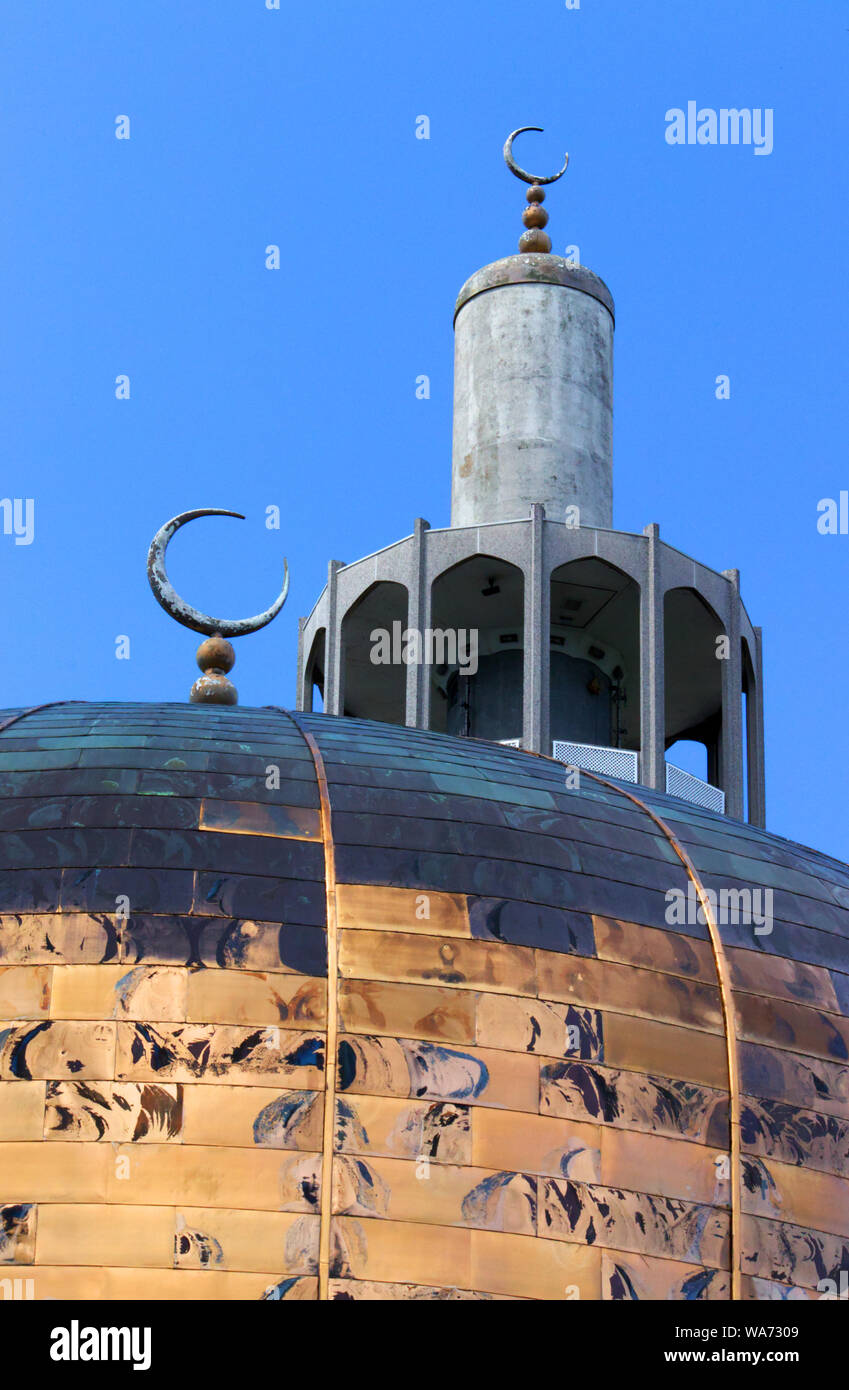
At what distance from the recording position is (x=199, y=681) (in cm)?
3175

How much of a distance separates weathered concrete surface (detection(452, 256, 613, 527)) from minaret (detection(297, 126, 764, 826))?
0.12 ft

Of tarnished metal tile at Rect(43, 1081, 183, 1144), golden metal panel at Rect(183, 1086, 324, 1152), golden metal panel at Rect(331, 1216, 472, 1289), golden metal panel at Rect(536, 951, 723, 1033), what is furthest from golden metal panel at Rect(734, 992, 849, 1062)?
tarnished metal tile at Rect(43, 1081, 183, 1144)

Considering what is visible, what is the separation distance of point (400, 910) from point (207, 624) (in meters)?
8.70

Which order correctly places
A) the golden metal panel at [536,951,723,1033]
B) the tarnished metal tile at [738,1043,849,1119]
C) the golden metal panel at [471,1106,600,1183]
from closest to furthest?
the golden metal panel at [471,1106,600,1183] < the golden metal panel at [536,951,723,1033] < the tarnished metal tile at [738,1043,849,1119]

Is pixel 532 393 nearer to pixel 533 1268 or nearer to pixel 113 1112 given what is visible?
pixel 113 1112

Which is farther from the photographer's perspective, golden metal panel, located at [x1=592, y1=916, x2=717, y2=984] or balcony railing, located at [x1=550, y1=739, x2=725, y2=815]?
balcony railing, located at [x1=550, y1=739, x2=725, y2=815]

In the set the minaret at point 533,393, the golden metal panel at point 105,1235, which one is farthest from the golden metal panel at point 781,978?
the minaret at point 533,393

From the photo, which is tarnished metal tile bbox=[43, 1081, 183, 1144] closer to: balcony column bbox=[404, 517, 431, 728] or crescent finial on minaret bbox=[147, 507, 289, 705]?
crescent finial on minaret bbox=[147, 507, 289, 705]

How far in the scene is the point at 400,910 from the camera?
2447 cm

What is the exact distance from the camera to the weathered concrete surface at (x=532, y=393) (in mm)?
43656

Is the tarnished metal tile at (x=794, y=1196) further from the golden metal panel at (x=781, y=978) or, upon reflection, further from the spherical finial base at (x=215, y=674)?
the spherical finial base at (x=215, y=674)

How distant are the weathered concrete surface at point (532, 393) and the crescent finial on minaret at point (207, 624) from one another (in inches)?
420

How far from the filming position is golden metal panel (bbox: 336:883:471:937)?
79.7ft
